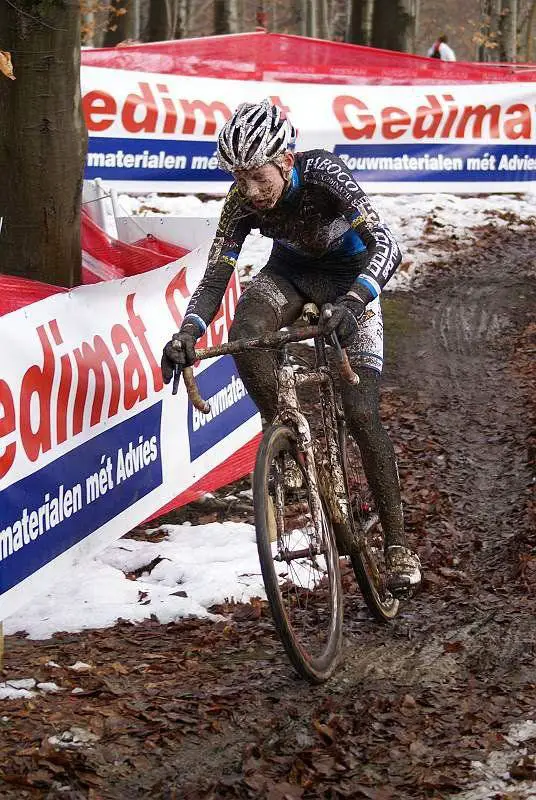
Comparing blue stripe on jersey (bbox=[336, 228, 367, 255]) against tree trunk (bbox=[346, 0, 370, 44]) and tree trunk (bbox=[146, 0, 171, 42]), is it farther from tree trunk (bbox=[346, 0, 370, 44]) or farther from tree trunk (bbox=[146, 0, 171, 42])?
tree trunk (bbox=[146, 0, 171, 42])

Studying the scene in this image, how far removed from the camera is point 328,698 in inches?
189

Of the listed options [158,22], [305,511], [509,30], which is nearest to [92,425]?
[305,511]

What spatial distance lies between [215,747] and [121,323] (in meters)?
2.62

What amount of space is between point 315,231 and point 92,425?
1520mm

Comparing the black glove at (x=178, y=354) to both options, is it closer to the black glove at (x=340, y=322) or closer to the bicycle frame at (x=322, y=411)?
the bicycle frame at (x=322, y=411)

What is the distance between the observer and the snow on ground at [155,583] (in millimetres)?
5809

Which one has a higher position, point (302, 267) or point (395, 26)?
point (395, 26)

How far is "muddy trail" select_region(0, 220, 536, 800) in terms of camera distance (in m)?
4.13

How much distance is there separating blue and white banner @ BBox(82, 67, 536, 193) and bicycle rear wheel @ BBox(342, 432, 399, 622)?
8.59m

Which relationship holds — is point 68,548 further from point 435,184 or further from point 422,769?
point 435,184

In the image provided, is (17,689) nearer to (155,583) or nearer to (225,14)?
(155,583)

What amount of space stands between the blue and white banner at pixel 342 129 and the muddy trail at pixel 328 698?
7.14 metres

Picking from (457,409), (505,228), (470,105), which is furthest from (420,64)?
(457,409)

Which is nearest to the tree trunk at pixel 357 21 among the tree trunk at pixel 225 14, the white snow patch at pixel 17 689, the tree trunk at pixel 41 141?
the tree trunk at pixel 225 14
